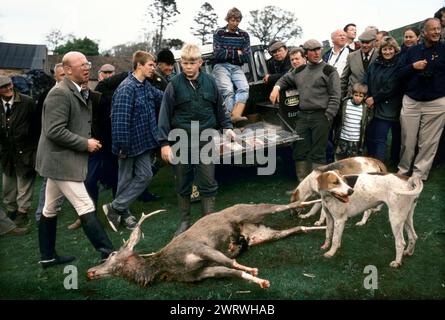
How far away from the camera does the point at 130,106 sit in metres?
5.31

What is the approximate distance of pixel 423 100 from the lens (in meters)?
5.97

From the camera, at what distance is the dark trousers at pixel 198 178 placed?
4945 mm

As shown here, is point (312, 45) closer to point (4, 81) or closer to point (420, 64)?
point (420, 64)

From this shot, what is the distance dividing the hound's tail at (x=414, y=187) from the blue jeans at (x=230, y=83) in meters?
3.68

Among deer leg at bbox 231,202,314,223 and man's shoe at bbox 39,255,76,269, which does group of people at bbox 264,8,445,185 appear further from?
man's shoe at bbox 39,255,76,269

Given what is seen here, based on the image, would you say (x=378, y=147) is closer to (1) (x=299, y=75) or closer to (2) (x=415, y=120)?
(2) (x=415, y=120)

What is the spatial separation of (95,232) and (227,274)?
1470mm

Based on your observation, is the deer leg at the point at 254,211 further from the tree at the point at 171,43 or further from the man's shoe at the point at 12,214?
the tree at the point at 171,43

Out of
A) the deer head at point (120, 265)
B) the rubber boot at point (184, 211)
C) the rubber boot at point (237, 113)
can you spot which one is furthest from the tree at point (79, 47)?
the deer head at point (120, 265)

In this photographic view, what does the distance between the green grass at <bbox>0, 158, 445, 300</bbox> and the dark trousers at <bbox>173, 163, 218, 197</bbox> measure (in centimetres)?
69

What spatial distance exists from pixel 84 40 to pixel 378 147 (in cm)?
4294

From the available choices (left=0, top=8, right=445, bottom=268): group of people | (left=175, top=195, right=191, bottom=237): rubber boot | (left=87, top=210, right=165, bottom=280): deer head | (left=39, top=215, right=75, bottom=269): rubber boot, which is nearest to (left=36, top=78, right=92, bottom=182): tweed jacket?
(left=0, top=8, right=445, bottom=268): group of people

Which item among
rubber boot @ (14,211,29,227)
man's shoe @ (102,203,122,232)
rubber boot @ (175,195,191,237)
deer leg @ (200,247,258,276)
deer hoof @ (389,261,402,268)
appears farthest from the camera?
rubber boot @ (14,211,29,227)

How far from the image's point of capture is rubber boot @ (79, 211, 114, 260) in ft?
13.8
